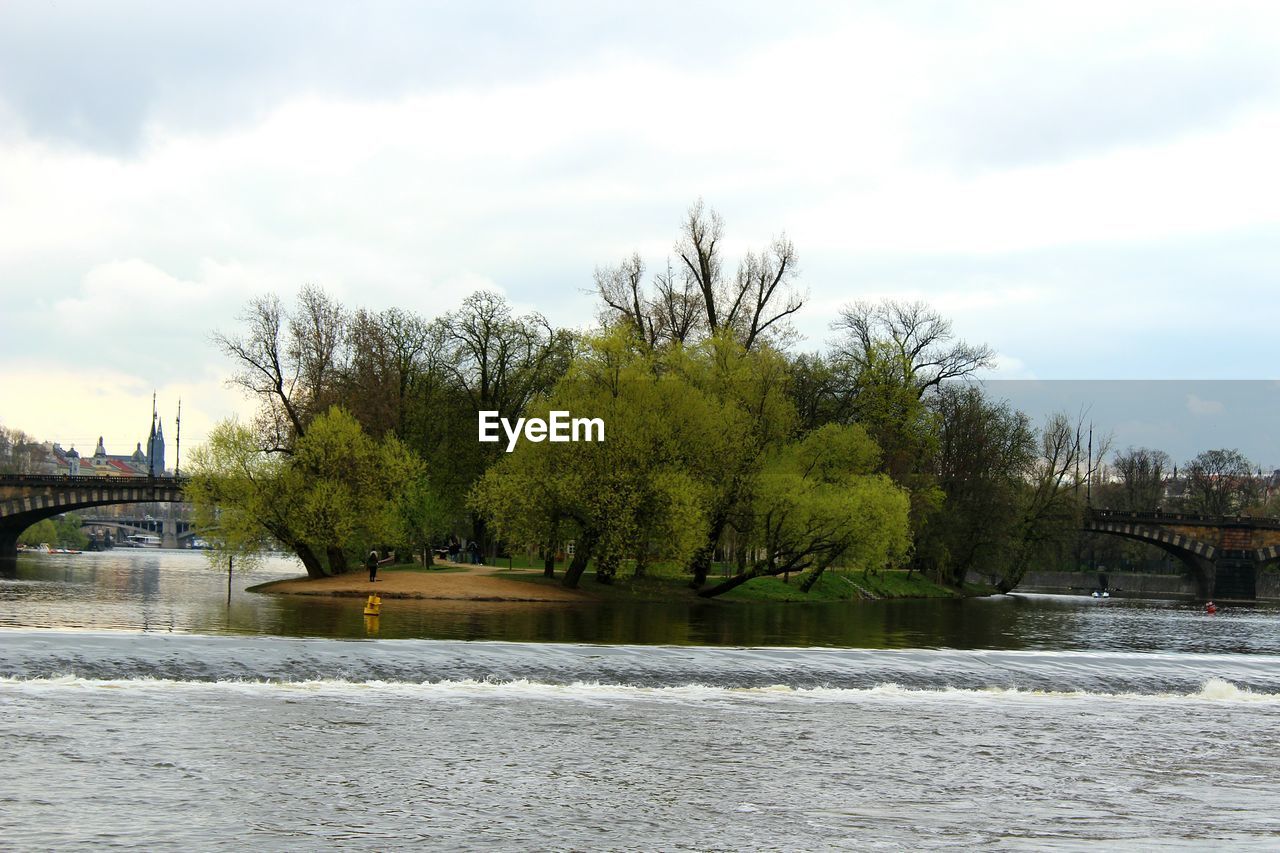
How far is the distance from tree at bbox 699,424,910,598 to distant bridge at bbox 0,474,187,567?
48868 mm

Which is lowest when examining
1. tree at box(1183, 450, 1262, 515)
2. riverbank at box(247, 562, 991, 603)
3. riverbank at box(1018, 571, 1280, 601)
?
riverbank at box(1018, 571, 1280, 601)

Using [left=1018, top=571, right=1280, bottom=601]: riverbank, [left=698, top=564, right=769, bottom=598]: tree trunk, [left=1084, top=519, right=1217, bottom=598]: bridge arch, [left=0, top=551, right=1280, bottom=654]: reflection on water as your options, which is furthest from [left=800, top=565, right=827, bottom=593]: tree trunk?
[left=1018, top=571, right=1280, bottom=601]: riverbank

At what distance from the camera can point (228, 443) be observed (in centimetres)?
6400

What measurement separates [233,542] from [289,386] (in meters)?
14.2

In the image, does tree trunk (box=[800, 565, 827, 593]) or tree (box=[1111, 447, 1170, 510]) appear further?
tree (box=[1111, 447, 1170, 510])

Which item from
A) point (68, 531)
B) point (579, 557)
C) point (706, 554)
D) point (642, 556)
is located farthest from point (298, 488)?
point (68, 531)

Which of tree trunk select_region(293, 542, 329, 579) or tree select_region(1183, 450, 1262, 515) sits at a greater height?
tree select_region(1183, 450, 1262, 515)

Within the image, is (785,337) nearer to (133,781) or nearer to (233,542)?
(233,542)

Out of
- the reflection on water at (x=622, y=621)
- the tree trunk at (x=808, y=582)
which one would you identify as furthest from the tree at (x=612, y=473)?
the tree trunk at (x=808, y=582)

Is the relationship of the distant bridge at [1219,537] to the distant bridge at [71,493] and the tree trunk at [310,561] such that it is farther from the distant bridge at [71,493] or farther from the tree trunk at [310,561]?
the distant bridge at [71,493]

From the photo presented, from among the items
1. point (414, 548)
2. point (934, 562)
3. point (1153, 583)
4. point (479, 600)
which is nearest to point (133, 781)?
point (479, 600)

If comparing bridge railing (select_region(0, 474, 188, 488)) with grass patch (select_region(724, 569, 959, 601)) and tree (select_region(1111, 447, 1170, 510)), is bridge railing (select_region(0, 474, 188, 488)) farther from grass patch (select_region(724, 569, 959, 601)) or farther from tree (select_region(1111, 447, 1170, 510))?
tree (select_region(1111, 447, 1170, 510))

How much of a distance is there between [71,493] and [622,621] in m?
67.0

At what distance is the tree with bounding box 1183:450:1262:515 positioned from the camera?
155m
